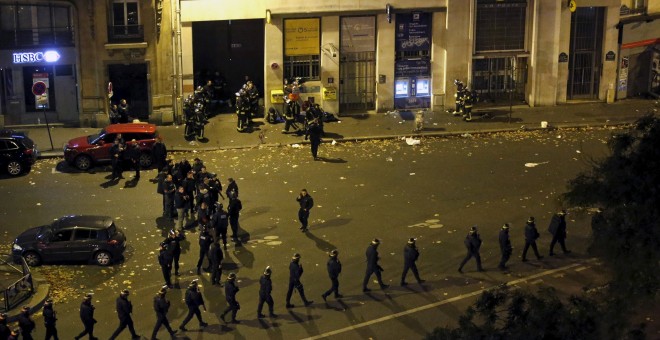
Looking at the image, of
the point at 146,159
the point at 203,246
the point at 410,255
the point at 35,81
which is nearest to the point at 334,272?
the point at 410,255

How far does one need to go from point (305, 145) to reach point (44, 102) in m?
9.60

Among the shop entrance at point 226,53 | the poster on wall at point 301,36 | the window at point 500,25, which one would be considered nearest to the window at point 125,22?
the shop entrance at point 226,53

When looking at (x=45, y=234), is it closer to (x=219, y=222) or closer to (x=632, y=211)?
(x=219, y=222)

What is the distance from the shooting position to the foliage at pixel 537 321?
11.6m

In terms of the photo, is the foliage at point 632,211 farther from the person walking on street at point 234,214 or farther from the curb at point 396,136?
the curb at point 396,136

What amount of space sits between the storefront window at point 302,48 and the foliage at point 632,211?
24864 millimetres

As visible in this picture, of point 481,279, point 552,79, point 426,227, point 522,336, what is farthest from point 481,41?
point 522,336

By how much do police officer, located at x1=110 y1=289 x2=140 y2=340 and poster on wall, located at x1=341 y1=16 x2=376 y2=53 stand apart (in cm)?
2130

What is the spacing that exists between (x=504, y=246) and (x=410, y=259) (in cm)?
251

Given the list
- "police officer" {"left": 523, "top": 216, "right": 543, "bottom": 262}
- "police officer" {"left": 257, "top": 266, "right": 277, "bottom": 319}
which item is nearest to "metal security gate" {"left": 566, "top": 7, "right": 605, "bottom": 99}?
"police officer" {"left": 523, "top": 216, "right": 543, "bottom": 262}

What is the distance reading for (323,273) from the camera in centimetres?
2266

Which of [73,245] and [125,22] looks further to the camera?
[125,22]

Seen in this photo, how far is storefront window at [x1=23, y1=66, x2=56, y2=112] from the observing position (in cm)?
3759

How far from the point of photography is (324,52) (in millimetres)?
38406
